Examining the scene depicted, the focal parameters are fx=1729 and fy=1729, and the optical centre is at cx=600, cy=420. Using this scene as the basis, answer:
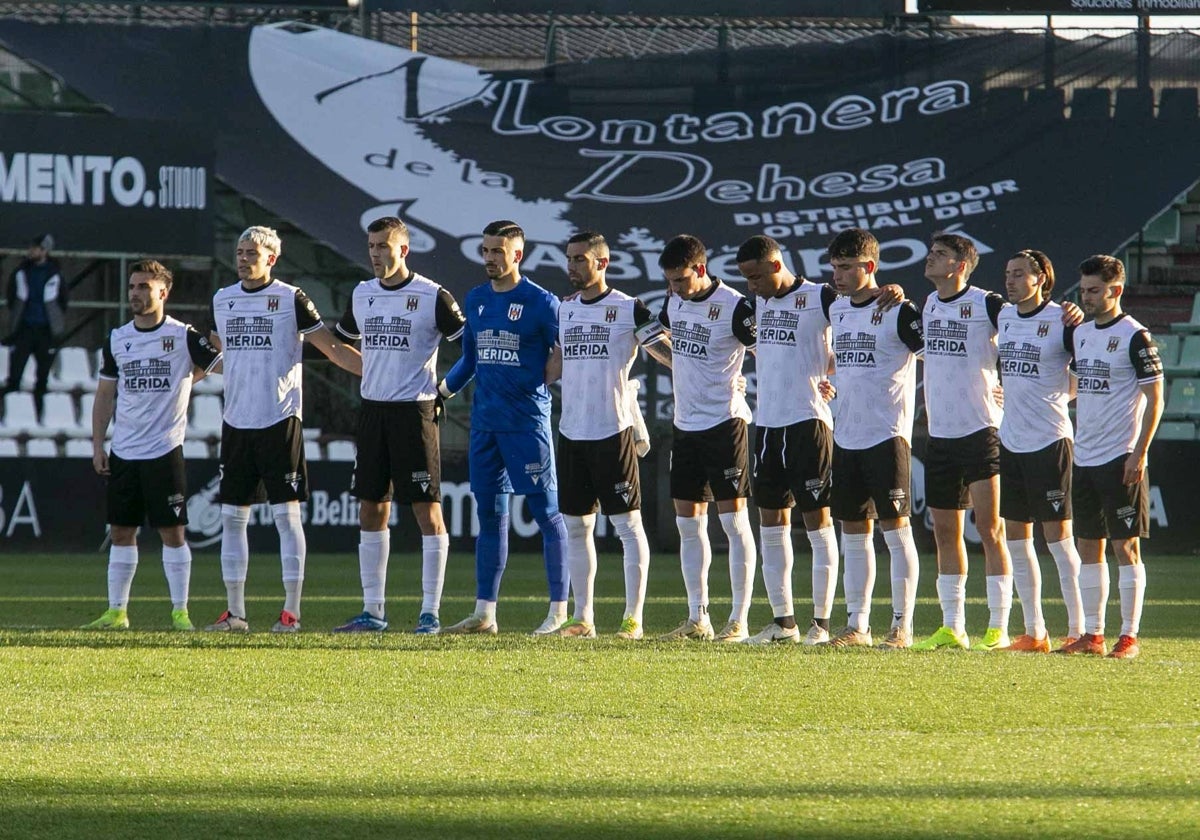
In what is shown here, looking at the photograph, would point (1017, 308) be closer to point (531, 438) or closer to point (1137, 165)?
point (531, 438)

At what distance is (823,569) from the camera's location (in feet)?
30.5

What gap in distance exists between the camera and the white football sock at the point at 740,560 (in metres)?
9.45

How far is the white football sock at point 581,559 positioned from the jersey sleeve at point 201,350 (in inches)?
92.8

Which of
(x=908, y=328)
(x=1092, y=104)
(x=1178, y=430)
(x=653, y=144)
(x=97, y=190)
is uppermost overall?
(x=1092, y=104)

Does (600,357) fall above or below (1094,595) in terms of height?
above

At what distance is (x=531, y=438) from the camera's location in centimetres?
955

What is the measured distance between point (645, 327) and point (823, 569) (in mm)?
1651

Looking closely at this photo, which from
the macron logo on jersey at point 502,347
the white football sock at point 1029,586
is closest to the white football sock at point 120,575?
the macron logo on jersey at point 502,347

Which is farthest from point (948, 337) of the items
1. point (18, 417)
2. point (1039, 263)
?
point (18, 417)

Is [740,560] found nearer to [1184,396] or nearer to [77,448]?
[77,448]

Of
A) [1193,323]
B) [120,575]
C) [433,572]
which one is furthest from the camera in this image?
[1193,323]

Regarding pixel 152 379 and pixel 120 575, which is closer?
pixel 120 575

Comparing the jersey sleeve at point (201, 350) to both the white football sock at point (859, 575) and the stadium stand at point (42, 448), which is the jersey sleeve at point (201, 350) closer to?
the white football sock at point (859, 575)

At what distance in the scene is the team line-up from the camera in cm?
906
